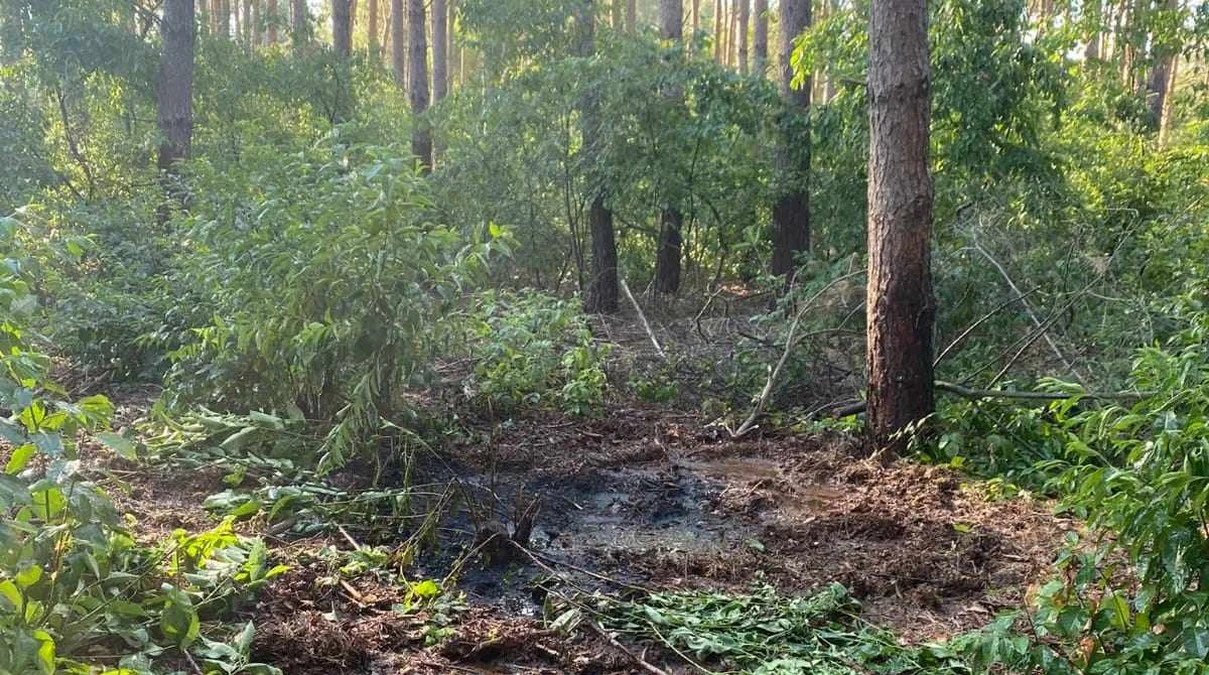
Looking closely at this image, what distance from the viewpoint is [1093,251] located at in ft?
24.8

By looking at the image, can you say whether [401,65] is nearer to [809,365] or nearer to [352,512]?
[809,365]

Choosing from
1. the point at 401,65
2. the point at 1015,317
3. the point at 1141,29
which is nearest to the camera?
the point at 1015,317

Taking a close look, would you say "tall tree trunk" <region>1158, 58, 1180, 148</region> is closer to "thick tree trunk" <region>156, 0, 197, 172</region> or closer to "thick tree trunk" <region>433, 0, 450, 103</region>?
"thick tree trunk" <region>433, 0, 450, 103</region>

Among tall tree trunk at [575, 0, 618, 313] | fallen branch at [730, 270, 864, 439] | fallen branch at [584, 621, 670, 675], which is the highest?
tall tree trunk at [575, 0, 618, 313]

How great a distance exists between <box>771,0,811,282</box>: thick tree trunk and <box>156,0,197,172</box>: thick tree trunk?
7.51 m

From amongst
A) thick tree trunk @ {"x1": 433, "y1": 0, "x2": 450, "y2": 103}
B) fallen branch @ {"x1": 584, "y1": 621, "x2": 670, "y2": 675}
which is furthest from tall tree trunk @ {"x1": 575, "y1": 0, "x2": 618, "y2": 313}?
fallen branch @ {"x1": 584, "y1": 621, "x2": 670, "y2": 675}

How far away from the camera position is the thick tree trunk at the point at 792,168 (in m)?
10.7

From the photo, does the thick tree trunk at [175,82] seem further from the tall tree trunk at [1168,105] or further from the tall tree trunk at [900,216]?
the tall tree trunk at [1168,105]

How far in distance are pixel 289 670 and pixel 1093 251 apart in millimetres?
6825

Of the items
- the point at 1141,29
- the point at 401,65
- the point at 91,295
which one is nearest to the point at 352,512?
the point at 91,295

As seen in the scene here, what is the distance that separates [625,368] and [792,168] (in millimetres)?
3824

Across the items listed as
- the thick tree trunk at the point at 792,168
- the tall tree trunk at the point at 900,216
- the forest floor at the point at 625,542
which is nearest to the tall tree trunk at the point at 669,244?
the thick tree trunk at the point at 792,168

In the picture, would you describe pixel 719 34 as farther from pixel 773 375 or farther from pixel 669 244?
pixel 773 375

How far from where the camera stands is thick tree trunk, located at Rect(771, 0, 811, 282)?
10.7m
